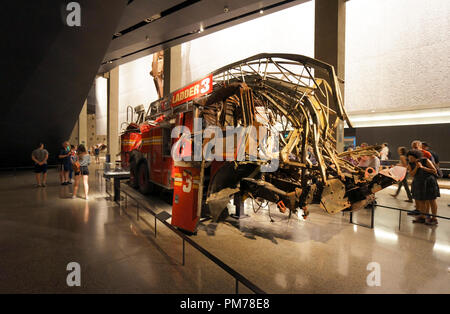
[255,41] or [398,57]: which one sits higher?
[255,41]

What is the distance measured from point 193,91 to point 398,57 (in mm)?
7609

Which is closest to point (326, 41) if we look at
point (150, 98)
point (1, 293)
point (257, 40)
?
point (257, 40)

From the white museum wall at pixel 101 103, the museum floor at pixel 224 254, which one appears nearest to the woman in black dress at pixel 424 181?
the museum floor at pixel 224 254

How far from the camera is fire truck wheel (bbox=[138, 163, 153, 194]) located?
7.28m

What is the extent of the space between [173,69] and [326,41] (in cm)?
855

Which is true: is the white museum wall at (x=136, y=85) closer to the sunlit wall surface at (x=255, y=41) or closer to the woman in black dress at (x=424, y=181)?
the sunlit wall surface at (x=255, y=41)

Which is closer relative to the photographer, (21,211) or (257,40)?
(21,211)

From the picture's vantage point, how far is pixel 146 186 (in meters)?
7.31

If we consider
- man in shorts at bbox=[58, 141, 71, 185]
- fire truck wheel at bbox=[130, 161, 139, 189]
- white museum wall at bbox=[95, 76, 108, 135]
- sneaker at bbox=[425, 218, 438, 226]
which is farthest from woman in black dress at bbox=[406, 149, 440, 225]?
white museum wall at bbox=[95, 76, 108, 135]

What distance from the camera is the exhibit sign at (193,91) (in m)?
4.66

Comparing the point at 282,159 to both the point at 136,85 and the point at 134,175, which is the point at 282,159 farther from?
the point at 136,85

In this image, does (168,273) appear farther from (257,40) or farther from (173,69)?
(173,69)

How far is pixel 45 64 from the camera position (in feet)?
27.7

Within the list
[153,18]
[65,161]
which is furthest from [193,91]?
[65,161]
